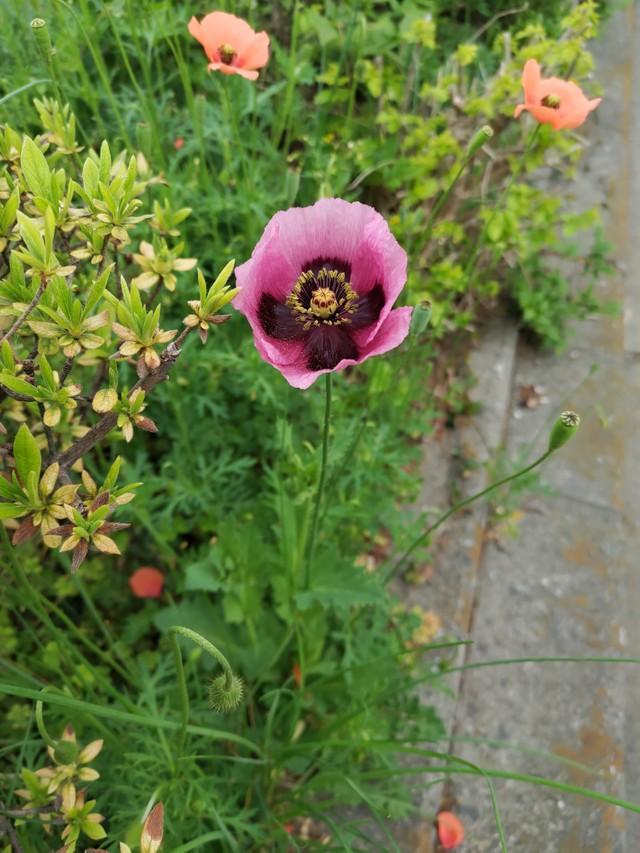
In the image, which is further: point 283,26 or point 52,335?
point 283,26

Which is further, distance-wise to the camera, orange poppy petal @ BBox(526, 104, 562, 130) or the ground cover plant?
orange poppy petal @ BBox(526, 104, 562, 130)

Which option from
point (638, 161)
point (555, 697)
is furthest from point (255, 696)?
point (638, 161)

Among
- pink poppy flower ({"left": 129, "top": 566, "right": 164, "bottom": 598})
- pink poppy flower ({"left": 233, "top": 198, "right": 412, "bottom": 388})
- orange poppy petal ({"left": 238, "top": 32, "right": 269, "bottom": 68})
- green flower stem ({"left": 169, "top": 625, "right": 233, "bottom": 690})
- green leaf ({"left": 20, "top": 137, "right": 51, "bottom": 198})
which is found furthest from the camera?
pink poppy flower ({"left": 129, "top": 566, "right": 164, "bottom": 598})

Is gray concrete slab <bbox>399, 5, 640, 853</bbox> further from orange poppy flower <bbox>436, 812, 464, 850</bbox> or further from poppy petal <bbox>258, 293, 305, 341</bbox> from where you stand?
poppy petal <bbox>258, 293, 305, 341</bbox>

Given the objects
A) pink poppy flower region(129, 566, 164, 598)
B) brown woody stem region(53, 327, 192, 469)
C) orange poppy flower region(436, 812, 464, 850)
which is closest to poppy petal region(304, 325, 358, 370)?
brown woody stem region(53, 327, 192, 469)

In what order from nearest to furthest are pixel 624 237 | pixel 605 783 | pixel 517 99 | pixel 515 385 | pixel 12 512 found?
pixel 12 512
pixel 605 783
pixel 517 99
pixel 515 385
pixel 624 237

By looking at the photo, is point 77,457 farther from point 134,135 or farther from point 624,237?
point 624,237

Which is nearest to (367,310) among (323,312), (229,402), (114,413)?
(323,312)
